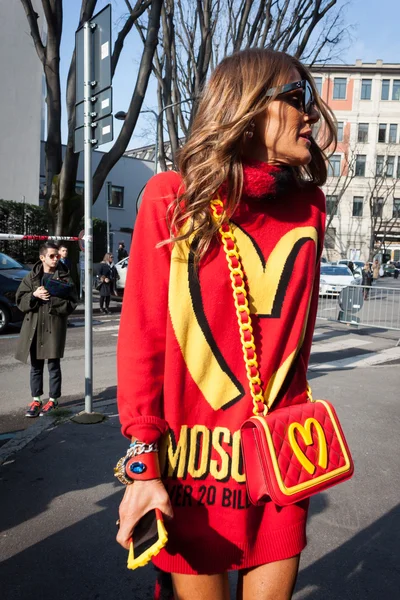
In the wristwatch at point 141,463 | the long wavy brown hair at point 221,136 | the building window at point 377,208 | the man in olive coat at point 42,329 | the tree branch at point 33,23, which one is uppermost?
the tree branch at point 33,23

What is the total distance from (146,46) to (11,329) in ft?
24.1

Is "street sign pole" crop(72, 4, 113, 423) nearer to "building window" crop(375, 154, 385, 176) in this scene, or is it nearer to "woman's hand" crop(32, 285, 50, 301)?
"woman's hand" crop(32, 285, 50, 301)

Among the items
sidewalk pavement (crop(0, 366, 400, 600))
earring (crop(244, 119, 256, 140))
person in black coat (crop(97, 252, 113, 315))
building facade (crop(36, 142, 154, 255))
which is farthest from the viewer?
building facade (crop(36, 142, 154, 255))

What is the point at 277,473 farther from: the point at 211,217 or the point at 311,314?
the point at 211,217

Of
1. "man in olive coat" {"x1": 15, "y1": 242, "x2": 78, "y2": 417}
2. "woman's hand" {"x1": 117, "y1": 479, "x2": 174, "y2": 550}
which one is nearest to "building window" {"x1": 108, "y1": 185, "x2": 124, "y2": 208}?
"man in olive coat" {"x1": 15, "y1": 242, "x2": 78, "y2": 417}

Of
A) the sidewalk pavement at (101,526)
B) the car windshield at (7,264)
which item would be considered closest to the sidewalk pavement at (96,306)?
the car windshield at (7,264)

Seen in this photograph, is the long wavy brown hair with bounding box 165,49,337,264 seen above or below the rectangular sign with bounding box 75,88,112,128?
below

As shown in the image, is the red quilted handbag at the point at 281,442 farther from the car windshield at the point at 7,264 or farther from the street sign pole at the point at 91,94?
the car windshield at the point at 7,264

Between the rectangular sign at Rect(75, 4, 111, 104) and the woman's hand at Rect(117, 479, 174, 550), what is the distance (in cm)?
433

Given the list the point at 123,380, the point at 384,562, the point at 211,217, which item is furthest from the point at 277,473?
the point at 384,562

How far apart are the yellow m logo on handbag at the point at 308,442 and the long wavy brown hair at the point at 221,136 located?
0.50m

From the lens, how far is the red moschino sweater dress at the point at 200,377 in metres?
1.39

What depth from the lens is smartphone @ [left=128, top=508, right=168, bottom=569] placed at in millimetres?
1234

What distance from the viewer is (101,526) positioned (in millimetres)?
3254
